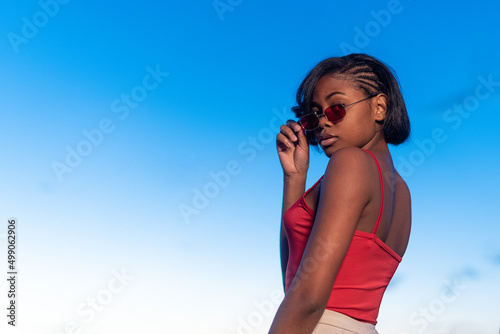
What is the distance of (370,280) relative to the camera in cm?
235

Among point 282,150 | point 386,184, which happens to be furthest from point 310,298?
point 282,150

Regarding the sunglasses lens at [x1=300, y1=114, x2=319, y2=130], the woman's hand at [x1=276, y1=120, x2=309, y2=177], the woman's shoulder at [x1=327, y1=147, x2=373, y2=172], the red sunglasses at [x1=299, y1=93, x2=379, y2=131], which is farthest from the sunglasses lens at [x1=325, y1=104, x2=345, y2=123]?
the woman's hand at [x1=276, y1=120, x2=309, y2=177]

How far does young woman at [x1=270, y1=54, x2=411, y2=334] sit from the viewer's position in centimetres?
203

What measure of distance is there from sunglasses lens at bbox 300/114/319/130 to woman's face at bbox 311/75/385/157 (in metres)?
0.04

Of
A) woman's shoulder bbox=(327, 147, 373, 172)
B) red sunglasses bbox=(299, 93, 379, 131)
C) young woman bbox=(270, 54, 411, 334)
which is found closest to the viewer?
young woman bbox=(270, 54, 411, 334)

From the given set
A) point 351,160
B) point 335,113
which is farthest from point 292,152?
point 351,160

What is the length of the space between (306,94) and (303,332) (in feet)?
5.16

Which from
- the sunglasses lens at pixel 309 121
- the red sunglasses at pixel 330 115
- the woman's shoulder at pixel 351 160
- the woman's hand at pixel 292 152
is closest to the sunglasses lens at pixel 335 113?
the red sunglasses at pixel 330 115

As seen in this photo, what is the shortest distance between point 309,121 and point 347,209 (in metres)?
1.03

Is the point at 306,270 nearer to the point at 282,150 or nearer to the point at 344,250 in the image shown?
the point at 344,250

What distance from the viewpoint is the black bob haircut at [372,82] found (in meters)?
2.87

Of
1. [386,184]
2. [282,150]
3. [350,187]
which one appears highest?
[282,150]

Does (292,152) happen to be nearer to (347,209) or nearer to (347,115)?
(347,115)

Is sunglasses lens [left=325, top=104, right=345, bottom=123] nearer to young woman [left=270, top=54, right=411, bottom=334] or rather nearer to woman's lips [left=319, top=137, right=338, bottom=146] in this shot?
young woman [left=270, top=54, right=411, bottom=334]
